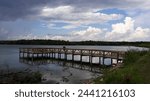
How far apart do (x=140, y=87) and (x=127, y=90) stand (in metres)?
0.73

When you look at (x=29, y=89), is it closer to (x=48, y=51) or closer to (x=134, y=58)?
(x=134, y=58)

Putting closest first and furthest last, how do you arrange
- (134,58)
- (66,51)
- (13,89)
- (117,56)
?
(13,89)
(134,58)
(117,56)
(66,51)

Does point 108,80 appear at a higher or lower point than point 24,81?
higher

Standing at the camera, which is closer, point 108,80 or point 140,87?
point 140,87

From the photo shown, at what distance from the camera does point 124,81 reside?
14984 millimetres

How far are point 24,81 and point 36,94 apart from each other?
18.5 metres

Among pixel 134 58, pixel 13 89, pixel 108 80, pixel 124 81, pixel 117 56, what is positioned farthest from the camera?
pixel 117 56

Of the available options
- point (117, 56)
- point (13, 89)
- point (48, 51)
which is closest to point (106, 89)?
point (13, 89)

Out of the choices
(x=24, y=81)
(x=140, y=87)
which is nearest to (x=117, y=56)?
(x=24, y=81)

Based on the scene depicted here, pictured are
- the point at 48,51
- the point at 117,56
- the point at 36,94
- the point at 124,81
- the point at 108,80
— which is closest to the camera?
the point at 36,94

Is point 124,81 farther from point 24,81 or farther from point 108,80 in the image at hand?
point 24,81

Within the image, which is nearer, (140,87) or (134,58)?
(140,87)

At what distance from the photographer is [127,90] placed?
341 inches

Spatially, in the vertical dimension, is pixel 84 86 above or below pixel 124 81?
above
